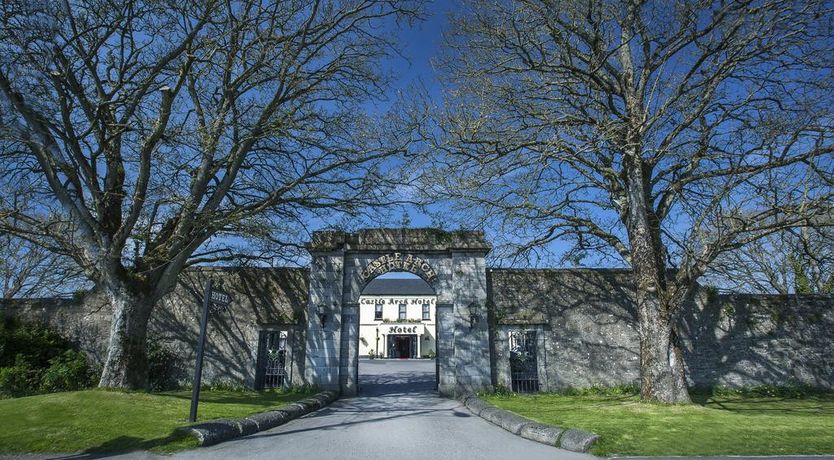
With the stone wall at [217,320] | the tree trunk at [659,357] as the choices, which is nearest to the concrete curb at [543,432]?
the tree trunk at [659,357]

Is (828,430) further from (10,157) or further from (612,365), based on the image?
(10,157)

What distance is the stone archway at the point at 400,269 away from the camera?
1439 cm

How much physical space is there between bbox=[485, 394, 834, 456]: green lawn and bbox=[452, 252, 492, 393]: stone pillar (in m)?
2.03

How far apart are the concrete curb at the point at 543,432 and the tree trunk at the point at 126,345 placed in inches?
332

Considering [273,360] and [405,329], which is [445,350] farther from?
[405,329]

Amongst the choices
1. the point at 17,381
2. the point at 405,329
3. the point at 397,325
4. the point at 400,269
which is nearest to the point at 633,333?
the point at 400,269

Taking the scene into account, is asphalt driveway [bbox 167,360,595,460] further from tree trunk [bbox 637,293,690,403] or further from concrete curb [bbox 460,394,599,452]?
tree trunk [bbox 637,293,690,403]

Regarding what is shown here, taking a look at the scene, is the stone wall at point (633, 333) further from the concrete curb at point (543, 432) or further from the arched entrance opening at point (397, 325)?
the arched entrance opening at point (397, 325)

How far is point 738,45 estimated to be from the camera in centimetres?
997

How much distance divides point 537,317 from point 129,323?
11595 mm

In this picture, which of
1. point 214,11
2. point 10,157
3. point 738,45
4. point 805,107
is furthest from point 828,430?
point 10,157

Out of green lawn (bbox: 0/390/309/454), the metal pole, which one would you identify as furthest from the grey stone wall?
the metal pole

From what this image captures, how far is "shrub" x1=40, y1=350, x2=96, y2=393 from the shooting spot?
12.7 metres

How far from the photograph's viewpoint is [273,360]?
15.3 meters
